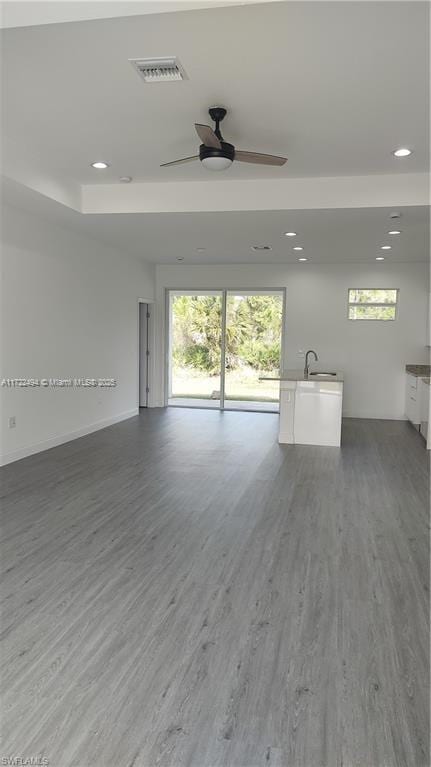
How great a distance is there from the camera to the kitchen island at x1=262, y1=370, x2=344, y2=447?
Result: 6.70m

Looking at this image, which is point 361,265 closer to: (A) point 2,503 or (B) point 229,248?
(B) point 229,248

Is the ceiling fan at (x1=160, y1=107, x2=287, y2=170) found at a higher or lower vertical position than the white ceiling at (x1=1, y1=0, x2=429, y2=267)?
lower

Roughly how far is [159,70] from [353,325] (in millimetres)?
6722

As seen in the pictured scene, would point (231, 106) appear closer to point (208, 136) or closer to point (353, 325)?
point (208, 136)

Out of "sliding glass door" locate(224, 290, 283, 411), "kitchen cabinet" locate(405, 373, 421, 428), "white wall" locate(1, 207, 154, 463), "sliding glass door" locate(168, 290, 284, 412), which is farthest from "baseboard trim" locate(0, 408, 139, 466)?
"kitchen cabinet" locate(405, 373, 421, 428)

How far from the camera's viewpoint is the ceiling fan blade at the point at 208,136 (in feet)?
10.4

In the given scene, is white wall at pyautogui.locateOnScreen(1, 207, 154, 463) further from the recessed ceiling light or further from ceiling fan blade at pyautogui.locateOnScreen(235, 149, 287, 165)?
the recessed ceiling light

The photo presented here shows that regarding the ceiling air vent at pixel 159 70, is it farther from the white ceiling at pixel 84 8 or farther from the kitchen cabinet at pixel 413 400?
the kitchen cabinet at pixel 413 400

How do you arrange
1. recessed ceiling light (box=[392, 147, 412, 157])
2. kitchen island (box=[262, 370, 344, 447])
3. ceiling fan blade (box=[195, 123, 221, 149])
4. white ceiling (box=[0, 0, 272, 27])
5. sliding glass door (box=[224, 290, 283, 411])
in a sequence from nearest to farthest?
white ceiling (box=[0, 0, 272, 27]) → ceiling fan blade (box=[195, 123, 221, 149]) → recessed ceiling light (box=[392, 147, 412, 157]) → kitchen island (box=[262, 370, 344, 447]) → sliding glass door (box=[224, 290, 283, 411])

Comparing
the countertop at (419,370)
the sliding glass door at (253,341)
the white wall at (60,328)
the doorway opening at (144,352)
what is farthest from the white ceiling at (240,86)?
the doorway opening at (144,352)

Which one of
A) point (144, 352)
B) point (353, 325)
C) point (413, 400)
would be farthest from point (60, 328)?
point (413, 400)

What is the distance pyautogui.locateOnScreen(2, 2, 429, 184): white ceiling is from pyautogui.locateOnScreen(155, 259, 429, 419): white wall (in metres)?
4.35

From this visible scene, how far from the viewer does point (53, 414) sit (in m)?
6.23

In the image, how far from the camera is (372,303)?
29.6 ft
